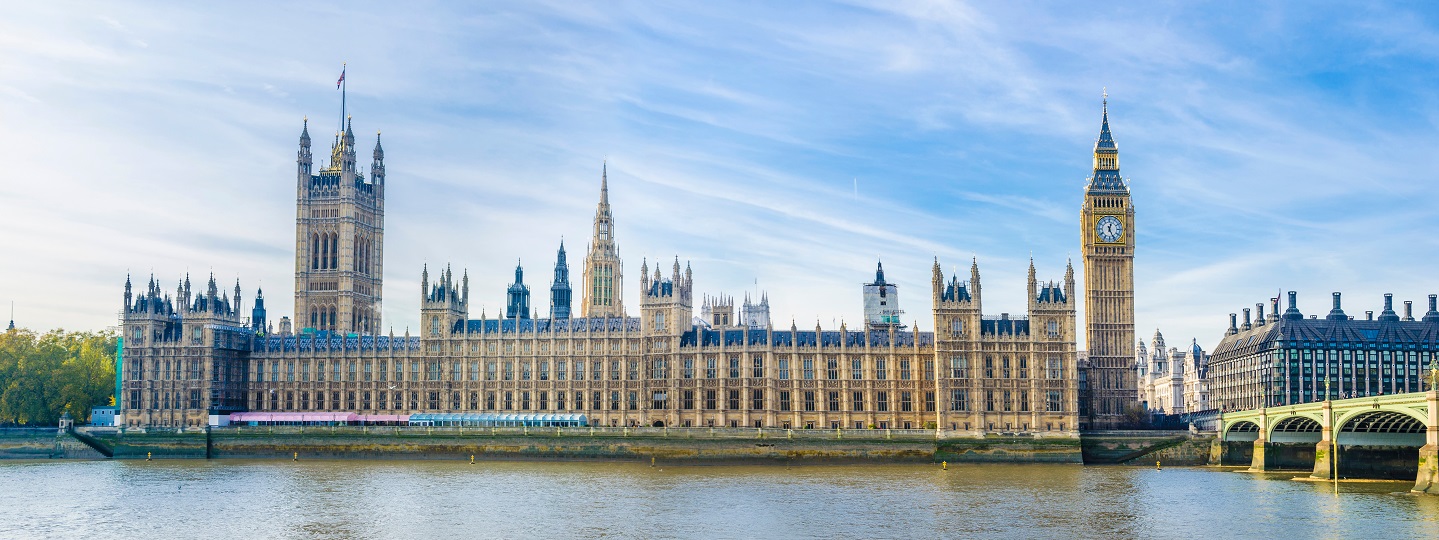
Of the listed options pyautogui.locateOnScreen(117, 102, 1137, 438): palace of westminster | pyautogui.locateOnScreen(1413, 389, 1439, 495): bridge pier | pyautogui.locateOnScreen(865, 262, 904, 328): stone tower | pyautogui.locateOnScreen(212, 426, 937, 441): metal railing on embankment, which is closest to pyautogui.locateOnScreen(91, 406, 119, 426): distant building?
pyautogui.locateOnScreen(117, 102, 1137, 438): palace of westminster

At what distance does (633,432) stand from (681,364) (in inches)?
629

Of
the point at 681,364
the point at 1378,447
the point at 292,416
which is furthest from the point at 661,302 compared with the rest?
the point at 1378,447

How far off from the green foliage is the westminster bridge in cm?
11165

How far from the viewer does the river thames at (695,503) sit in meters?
76.0

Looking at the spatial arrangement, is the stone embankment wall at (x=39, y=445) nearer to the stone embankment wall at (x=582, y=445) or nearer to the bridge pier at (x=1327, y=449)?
the stone embankment wall at (x=582, y=445)

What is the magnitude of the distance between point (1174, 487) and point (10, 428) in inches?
4054

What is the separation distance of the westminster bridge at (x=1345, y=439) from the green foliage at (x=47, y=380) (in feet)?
366

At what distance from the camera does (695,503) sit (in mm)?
88125

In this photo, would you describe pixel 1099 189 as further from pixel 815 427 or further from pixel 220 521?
pixel 220 521

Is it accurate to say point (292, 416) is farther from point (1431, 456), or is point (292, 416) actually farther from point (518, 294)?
point (1431, 456)

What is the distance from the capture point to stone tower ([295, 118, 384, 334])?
19012 centimetres

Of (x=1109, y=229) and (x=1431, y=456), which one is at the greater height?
(x=1109, y=229)

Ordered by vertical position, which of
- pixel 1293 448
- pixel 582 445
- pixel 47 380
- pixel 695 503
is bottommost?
pixel 695 503

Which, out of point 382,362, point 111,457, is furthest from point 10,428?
point 382,362
